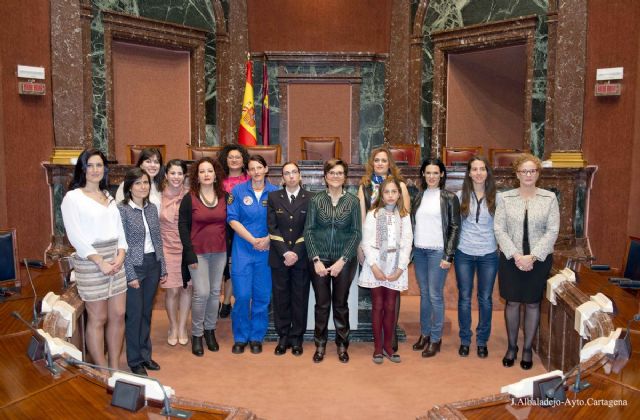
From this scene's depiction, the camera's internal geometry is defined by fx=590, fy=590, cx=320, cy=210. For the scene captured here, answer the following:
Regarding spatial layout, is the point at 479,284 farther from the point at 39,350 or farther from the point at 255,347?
the point at 39,350

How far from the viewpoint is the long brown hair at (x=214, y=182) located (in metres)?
3.90

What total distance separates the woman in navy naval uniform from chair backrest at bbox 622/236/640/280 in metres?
2.09

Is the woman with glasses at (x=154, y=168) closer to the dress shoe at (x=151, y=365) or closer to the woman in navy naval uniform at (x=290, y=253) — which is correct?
the woman in navy naval uniform at (x=290, y=253)

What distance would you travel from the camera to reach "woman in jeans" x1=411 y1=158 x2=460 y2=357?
3902 millimetres

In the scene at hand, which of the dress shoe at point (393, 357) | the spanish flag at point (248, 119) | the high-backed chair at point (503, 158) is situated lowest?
the dress shoe at point (393, 357)

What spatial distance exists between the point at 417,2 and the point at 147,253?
580 centimetres

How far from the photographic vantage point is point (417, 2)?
7891 mm

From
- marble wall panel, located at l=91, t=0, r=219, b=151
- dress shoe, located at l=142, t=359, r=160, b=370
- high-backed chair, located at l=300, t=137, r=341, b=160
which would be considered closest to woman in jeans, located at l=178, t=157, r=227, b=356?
dress shoe, located at l=142, t=359, r=160, b=370

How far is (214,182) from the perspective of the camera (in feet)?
13.0

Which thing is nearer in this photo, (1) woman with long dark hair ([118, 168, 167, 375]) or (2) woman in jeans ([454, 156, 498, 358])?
(1) woman with long dark hair ([118, 168, 167, 375])

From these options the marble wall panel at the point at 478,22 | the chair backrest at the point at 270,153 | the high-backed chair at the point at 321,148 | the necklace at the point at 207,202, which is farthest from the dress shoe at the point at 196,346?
the marble wall panel at the point at 478,22

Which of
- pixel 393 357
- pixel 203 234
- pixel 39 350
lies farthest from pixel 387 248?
pixel 39 350

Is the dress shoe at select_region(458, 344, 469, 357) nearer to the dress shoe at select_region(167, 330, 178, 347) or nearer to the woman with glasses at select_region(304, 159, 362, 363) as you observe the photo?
the woman with glasses at select_region(304, 159, 362, 363)

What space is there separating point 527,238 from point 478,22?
4.48m
